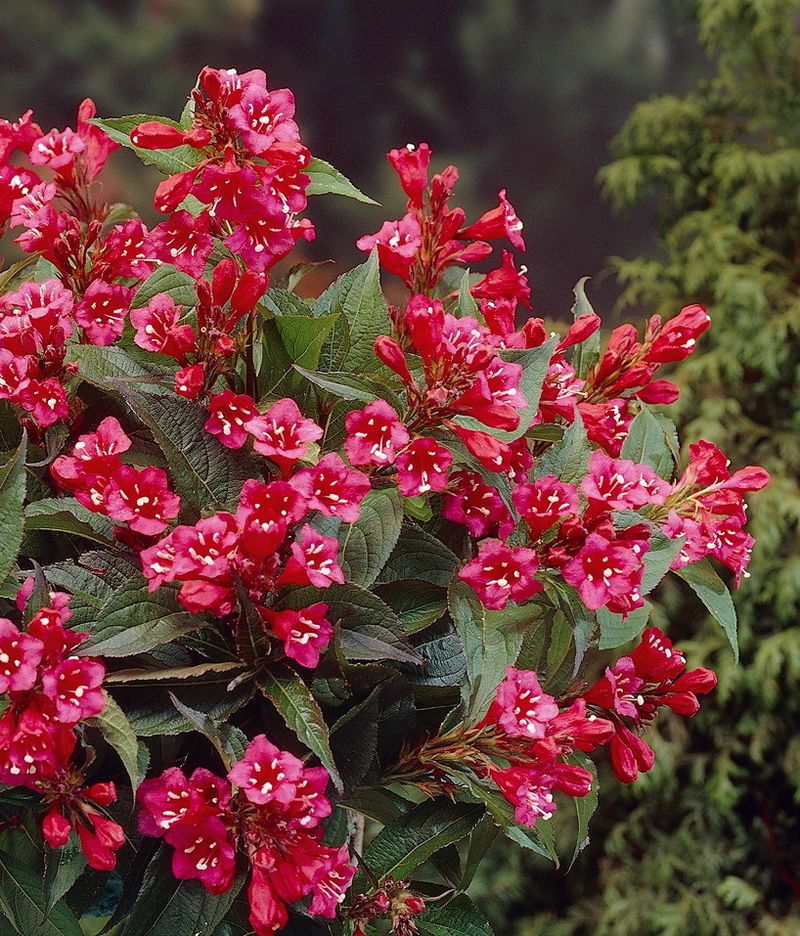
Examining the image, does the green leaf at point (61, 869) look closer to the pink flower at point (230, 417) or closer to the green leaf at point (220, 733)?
the green leaf at point (220, 733)

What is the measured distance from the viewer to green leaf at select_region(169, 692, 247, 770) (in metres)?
0.45

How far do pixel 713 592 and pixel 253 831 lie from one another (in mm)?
255

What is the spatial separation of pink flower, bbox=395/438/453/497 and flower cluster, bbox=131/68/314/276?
10cm

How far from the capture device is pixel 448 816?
0.55 meters

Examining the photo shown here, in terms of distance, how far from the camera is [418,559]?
0.53 metres

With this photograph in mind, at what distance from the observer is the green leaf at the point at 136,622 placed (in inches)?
17.3

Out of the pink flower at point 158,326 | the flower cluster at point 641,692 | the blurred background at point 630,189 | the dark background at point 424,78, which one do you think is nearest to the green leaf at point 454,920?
→ the flower cluster at point 641,692

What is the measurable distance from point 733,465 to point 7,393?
1.50 meters

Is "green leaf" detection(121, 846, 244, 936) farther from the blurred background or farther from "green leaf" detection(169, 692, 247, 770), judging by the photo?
the blurred background

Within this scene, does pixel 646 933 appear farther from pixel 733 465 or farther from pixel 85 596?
pixel 85 596

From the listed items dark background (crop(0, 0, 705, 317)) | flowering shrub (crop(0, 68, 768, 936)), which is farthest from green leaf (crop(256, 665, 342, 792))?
dark background (crop(0, 0, 705, 317))

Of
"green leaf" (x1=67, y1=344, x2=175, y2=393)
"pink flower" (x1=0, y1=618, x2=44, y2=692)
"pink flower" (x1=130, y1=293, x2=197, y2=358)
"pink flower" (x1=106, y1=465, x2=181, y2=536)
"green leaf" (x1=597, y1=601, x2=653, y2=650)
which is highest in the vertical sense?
"pink flower" (x1=130, y1=293, x2=197, y2=358)

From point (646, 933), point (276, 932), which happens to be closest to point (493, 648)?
point (276, 932)

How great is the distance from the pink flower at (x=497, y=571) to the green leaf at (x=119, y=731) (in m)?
0.16
